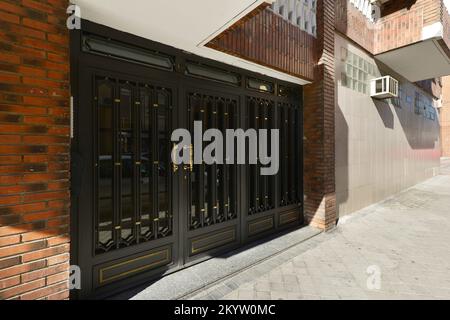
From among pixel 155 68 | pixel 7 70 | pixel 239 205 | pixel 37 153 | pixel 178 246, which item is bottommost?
pixel 178 246

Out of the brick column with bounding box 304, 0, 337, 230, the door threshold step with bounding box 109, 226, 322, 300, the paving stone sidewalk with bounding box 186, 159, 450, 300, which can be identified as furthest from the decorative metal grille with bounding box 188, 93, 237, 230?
the brick column with bounding box 304, 0, 337, 230

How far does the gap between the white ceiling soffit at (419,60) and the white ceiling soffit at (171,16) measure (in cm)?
652

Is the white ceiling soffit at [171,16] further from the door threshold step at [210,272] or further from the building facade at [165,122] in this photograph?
the door threshold step at [210,272]

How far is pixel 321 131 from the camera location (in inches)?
196

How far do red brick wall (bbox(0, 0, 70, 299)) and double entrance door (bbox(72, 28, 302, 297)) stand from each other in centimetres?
42

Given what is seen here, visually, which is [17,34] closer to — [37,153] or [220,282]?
[37,153]

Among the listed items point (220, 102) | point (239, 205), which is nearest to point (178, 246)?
point (239, 205)

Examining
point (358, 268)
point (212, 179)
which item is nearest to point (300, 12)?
point (212, 179)

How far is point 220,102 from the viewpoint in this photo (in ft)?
12.9

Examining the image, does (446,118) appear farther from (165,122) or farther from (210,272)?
(165,122)

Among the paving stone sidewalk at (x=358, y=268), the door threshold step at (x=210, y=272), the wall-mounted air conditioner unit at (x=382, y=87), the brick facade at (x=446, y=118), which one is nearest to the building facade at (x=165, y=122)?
the door threshold step at (x=210, y=272)

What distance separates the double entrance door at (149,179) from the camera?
2674 millimetres
